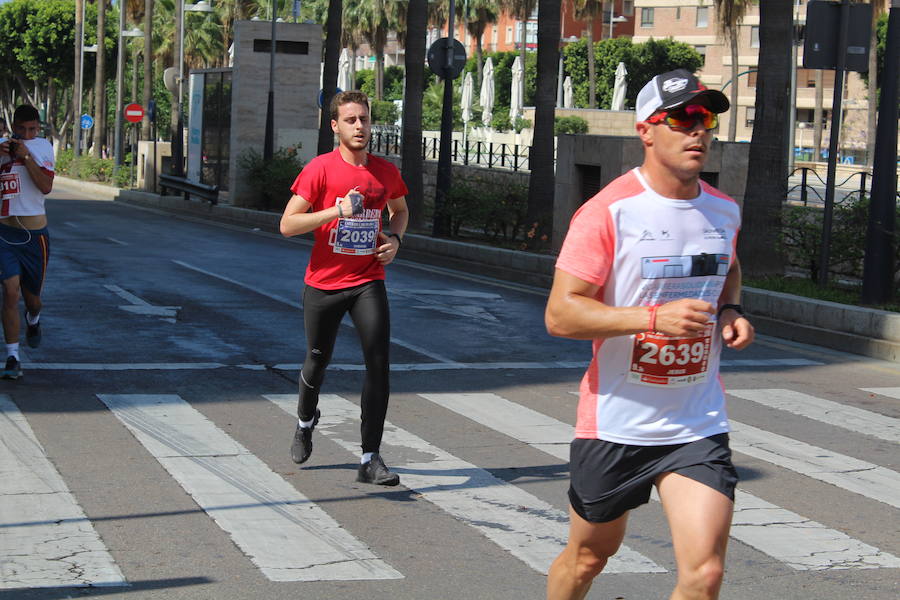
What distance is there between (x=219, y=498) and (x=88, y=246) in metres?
17.0

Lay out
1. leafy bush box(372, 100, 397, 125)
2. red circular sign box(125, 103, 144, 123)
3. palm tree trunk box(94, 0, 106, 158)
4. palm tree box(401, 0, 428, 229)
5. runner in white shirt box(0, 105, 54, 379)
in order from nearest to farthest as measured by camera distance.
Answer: runner in white shirt box(0, 105, 54, 379) → palm tree box(401, 0, 428, 229) → red circular sign box(125, 103, 144, 123) → palm tree trunk box(94, 0, 106, 158) → leafy bush box(372, 100, 397, 125)

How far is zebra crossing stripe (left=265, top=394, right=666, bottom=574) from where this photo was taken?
586 centimetres

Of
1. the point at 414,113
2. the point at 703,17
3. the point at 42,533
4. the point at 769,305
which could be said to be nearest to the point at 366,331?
the point at 42,533

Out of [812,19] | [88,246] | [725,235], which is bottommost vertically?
[88,246]

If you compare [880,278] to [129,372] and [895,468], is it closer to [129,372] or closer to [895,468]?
[895,468]

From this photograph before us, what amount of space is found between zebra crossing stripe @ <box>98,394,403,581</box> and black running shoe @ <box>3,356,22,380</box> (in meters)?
1.18

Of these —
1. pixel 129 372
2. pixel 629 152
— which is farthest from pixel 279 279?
pixel 129 372

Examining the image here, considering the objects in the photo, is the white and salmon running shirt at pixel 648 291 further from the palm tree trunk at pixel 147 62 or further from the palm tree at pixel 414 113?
the palm tree trunk at pixel 147 62

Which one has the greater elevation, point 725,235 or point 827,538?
point 725,235

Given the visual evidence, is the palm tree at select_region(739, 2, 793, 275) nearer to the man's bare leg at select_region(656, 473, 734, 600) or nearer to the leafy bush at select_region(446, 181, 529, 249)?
the leafy bush at select_region(446, 181, 529, 249)

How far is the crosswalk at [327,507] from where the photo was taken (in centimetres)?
564

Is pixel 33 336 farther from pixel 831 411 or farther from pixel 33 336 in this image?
pixel 831 411

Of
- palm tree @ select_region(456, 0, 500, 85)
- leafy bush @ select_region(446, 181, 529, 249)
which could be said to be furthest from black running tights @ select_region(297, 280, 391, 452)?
palm tree @ select_region(456, 0, 500, 85)

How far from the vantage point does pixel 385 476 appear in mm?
6988
